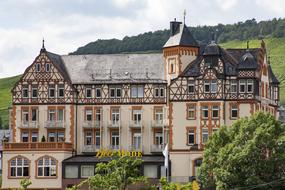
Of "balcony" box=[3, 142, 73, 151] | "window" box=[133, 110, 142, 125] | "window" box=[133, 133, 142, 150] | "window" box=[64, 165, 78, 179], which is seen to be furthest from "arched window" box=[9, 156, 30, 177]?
"window" box=[133, 110, 142, 125]

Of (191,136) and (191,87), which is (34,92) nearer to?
(191,87)

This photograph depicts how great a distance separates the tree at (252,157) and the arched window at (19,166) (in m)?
26.7

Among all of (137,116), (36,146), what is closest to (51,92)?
(36,146)

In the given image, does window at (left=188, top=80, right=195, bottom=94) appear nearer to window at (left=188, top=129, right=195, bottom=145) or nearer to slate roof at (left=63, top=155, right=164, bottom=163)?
window at (left=188, top=129, right=195, bottom=145)

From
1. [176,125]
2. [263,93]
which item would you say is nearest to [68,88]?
[176,125]

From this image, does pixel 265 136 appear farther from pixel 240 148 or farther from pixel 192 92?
pixel 192 92

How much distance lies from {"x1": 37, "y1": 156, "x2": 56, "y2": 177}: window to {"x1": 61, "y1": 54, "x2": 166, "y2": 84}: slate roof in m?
9.57

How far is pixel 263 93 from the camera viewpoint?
120 meters

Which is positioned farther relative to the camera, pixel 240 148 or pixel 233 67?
pixel 233 67

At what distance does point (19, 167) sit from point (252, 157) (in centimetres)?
3231

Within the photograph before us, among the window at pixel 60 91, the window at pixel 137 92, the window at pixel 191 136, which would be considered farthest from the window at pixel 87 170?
the window at pixel 191 136

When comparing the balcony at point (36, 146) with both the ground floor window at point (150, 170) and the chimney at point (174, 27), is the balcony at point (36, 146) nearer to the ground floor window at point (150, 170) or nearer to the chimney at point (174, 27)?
the ground floor window at point (150, 170)

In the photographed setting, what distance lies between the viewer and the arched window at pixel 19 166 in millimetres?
117188

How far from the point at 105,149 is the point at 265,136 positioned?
91.6ft
